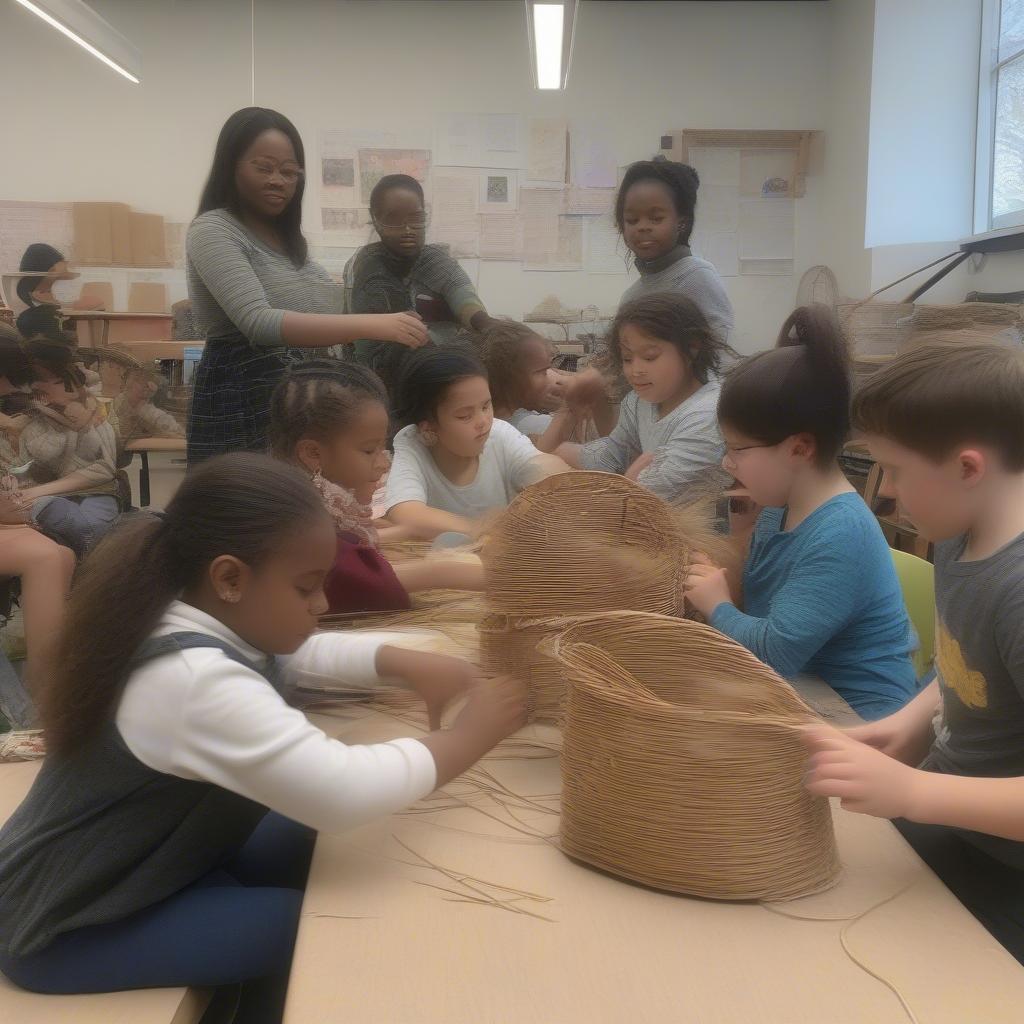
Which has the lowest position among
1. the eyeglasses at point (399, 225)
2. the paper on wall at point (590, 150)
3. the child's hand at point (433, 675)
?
the child's hand at point (433, 675)

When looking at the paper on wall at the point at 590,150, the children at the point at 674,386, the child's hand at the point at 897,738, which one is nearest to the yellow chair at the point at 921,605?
the children at the point at 674,386

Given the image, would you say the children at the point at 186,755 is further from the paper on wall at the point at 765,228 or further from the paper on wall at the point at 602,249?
the paper on wall at the point at 765,228

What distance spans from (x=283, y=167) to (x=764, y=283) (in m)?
4.79

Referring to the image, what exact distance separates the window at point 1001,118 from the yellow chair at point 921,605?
4054 millimetres

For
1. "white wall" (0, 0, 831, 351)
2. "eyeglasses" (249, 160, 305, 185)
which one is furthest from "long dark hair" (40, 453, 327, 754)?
"white wall" (0, 0, 831, 351)

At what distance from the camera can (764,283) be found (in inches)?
267

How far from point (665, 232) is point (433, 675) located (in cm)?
186

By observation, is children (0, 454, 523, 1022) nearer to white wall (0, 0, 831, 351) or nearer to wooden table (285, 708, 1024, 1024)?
wooden table (285, 708, 1024, 1024)

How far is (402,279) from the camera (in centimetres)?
299

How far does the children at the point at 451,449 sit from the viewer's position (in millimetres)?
2535

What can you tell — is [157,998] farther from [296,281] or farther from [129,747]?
[296,281]

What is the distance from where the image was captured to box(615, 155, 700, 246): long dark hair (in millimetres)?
2840

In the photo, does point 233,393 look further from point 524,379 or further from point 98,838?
point 98,838

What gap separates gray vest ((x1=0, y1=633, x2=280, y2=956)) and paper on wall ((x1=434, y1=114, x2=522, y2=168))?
5.90 m
